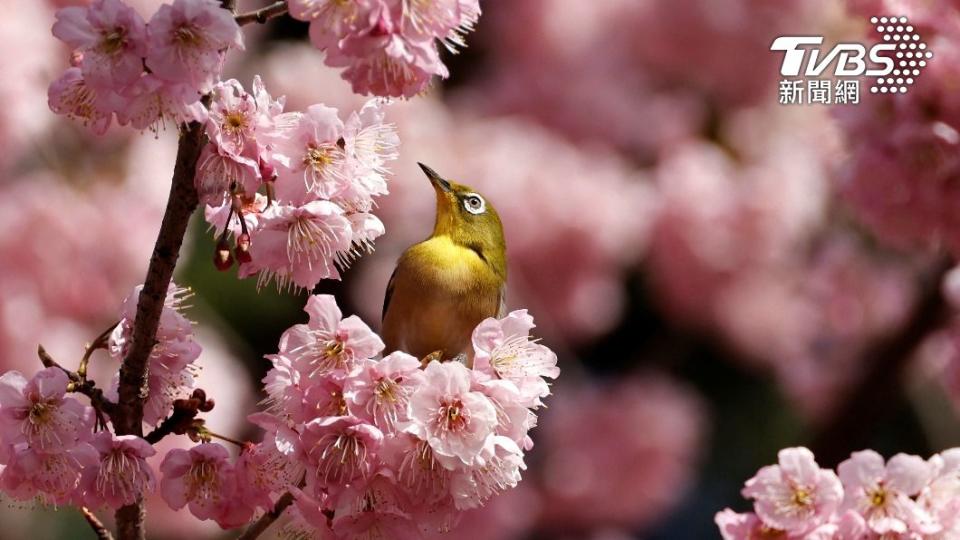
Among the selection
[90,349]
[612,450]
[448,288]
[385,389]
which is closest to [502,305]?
[448,288]

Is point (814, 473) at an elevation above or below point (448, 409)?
below

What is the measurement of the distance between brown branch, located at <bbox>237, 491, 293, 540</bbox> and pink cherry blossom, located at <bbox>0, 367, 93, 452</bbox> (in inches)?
8.9

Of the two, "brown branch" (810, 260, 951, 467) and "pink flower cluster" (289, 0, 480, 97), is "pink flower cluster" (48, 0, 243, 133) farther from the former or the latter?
"brown branch" (810, 260, 951, 467)

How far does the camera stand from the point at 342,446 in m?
1.66

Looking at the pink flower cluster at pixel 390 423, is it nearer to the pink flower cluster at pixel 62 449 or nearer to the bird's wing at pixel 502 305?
the pink flower cluster at pixel 62 449

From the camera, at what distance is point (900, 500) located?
1.88 meters

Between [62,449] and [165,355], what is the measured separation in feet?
0.52

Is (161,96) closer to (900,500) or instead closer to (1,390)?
(1,390)

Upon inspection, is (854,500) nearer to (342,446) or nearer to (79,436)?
(342,446)

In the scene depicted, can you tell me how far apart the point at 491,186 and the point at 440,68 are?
396 cm

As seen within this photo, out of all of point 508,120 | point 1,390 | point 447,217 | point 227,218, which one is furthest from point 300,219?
point 508,120

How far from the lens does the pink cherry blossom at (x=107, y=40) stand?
5.13 feet

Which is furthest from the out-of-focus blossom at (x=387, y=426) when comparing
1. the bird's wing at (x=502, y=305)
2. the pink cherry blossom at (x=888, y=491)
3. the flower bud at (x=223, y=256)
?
the bird's wing at (x=502, y=305)

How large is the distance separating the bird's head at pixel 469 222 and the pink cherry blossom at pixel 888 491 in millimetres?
993
